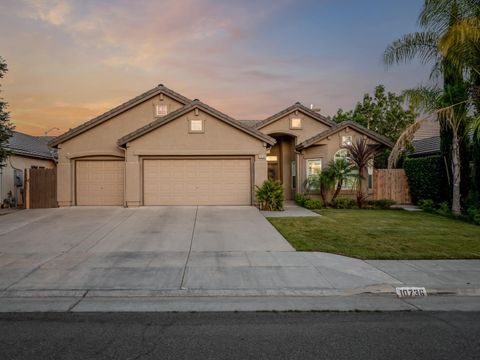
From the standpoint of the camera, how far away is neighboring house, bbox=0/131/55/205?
17569 mm

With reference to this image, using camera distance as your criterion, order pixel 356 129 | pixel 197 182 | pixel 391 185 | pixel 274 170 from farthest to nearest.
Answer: pixel 274 170
pixel 391 185
pixel 356 129
pixel 197 182

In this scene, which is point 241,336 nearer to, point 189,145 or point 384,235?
point 384,235

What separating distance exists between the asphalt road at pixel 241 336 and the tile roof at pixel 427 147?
18400 mm

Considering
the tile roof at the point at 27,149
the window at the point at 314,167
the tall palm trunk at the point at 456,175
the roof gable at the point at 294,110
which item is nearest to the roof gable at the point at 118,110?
the tile roof at the point at 27,149

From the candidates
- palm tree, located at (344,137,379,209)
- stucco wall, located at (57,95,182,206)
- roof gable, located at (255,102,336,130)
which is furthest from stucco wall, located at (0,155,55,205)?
palm tree, located at (344,137,379,209)

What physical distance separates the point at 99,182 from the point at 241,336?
47.6 feet

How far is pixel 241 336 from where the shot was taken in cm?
425

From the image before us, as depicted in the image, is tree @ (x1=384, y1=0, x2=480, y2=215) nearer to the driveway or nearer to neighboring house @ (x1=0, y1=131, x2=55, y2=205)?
the driveway

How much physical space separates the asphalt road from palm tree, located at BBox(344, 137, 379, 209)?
12.8m

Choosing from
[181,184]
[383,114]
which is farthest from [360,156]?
[383,114]

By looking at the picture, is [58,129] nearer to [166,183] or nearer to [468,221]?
[166,183]

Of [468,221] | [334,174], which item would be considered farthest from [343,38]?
[468,221]

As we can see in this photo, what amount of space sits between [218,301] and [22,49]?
50.3 ft

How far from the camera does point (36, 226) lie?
39.1 ft
